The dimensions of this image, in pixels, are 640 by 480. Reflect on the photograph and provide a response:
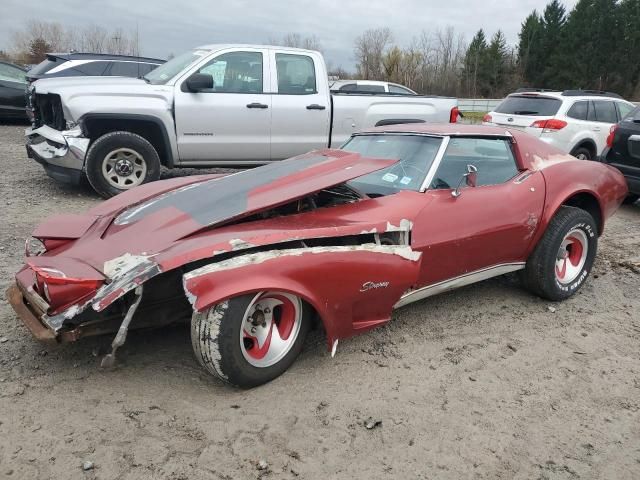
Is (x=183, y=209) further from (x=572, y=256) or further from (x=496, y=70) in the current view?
(x=496, y=70)

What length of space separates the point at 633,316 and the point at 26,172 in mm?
8439

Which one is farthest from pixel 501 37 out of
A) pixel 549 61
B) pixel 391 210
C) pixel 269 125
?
pixel 391 210

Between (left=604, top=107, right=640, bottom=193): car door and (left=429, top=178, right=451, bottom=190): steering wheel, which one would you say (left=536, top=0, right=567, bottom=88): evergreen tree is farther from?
(left=429, top=178, right=451, bottom=190): steering wheel

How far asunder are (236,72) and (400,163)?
4.12m

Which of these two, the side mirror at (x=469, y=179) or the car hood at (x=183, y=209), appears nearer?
the car hood at (x=183, y=209)

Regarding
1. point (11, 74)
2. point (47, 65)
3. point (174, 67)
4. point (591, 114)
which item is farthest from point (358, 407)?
point (11, 74)

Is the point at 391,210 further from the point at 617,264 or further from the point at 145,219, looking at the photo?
the point at 617,264

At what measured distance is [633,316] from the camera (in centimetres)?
391

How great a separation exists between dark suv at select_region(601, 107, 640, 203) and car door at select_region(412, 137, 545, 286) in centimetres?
406

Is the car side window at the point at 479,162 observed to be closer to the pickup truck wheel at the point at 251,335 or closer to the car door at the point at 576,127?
the pickup truck wheel at the point at 251,335

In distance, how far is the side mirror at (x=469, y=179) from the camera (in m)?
3.39

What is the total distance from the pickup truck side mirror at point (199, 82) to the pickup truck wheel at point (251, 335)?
4448mm

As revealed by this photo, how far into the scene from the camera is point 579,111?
9.15 meters

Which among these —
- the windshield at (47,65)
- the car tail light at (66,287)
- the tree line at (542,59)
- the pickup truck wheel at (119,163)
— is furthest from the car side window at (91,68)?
the tree line at (542,59)
